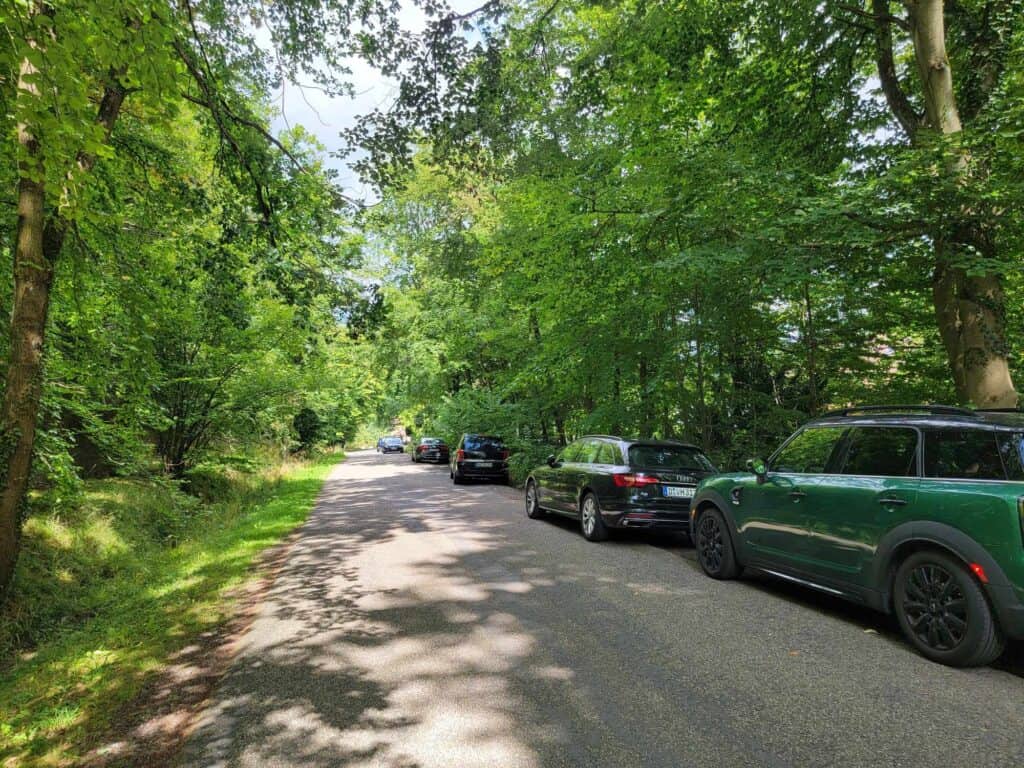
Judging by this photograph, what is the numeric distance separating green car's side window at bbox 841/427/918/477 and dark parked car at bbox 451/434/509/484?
14573 millimetres

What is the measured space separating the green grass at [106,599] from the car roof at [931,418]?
589cm

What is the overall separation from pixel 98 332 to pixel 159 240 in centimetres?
182

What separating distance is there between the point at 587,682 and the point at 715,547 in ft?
10.6

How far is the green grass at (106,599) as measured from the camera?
137 inches

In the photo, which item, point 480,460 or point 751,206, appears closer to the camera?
point 751,206

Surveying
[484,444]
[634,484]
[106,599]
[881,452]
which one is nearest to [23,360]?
[106,599]

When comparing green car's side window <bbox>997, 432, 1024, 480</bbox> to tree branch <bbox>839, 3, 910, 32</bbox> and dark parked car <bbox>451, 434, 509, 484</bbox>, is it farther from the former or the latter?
dark parked car <bbox>451, 434, 509, 484</bbox>

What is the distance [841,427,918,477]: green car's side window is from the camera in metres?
4.27

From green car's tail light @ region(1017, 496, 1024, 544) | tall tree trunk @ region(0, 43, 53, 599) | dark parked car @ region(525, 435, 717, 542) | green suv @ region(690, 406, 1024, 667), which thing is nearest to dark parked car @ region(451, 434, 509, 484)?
dark parked car @ region(525, 435, 717, 542)

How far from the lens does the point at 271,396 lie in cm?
1491

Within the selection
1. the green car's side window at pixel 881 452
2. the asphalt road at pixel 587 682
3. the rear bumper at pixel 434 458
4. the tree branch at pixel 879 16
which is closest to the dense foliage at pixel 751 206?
the tree branch at pixel 879 16

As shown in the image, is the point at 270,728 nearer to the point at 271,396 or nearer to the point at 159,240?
the point at 159,240

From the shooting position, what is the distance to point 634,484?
7785mm

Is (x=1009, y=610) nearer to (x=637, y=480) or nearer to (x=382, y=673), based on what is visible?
(x=382, y=673)
